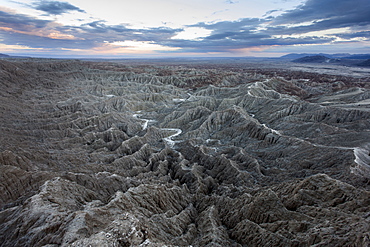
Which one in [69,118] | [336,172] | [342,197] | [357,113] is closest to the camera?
[342,197]

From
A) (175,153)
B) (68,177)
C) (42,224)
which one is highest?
(42,224)

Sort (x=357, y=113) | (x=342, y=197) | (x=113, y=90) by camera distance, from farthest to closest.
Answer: (x=113, y=90) → (x=357, y=113) → (x=342, y=197)

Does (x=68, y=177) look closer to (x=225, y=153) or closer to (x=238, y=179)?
(x=238, y=179)

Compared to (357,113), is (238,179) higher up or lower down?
lower down

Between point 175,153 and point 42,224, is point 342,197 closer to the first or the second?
point 42,224

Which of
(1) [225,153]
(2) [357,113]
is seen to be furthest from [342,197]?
(2) [357,113]

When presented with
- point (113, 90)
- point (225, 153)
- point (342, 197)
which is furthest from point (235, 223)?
point (113, 90)

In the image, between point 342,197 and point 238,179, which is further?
point 238,179
